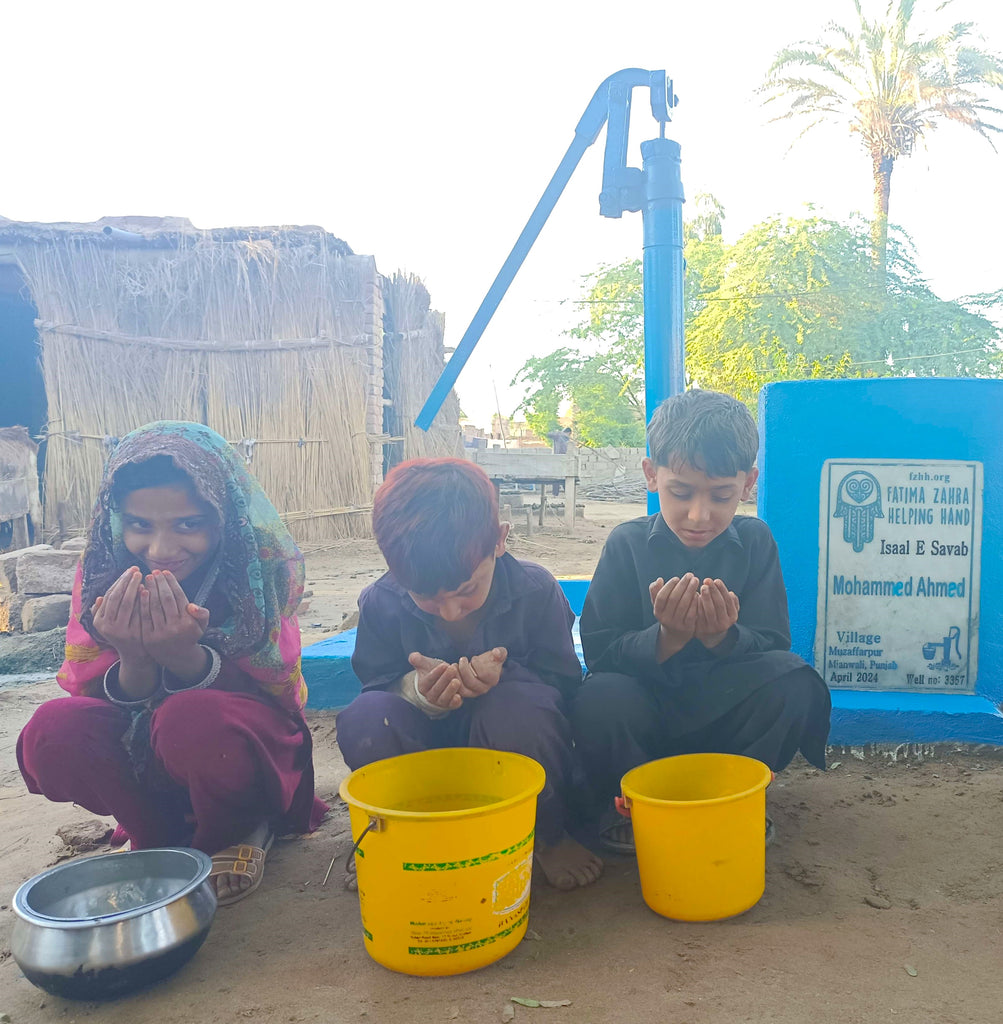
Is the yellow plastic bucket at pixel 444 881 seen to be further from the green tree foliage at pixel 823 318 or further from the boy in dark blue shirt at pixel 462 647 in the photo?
the green tree foliage at pixel 823 318

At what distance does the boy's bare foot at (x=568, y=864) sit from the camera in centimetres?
171

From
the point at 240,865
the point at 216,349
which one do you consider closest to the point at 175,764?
the point at 240,865

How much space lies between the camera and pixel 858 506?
2.50 metres

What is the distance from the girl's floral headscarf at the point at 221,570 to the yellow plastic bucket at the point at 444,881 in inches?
18.9

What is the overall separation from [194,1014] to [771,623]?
1372 mm

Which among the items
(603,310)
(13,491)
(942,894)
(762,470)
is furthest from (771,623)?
(603,310)

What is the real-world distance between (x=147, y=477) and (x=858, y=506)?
1937 millimetres

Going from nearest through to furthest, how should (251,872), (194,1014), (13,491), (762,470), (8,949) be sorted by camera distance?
(194,1014) → (8,949) → (251,872) → (762,470) → (13,491)

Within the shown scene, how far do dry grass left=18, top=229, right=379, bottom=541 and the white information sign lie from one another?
6.01 m

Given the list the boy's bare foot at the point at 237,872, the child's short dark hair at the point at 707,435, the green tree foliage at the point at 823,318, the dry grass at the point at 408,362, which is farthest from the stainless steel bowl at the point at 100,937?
the green tree foliage at the point at 823,318

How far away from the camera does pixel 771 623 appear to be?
1948 millimetres

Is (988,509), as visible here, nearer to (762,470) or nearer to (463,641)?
(762,470)

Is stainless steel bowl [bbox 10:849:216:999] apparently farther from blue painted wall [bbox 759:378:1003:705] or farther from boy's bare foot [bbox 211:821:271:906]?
blue painted wall [bbox 759:378:1003:705]

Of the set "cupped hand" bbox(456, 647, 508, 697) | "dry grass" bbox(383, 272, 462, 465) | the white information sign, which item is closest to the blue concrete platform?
the white information sign
